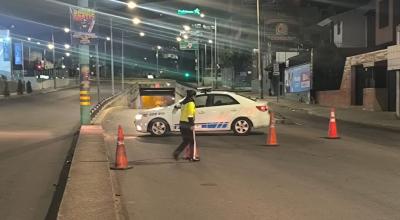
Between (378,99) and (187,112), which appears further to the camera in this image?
(378,99)

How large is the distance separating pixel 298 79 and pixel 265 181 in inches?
1559

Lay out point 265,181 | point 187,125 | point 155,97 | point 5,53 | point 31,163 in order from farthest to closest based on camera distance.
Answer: point 5,53, point 155,97, point 187,125, point 31,163, point 265,181

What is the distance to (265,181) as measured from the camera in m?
10.4

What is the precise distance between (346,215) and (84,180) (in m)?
4.29

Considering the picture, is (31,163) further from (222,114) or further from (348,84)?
(348,84)

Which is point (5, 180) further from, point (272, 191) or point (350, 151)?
point (350, 151)

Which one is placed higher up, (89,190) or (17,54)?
(17,54)

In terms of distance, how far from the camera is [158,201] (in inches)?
340

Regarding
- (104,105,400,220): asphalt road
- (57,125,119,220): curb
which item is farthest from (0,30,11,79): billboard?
(57,125,119,220): curb

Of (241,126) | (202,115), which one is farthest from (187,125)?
(241,126)

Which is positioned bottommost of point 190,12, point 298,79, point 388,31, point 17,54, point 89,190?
point 89,190

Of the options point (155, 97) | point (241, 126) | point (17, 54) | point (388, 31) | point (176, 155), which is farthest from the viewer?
point (17, 54)

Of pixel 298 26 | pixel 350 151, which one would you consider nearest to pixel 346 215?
pixel 350 151

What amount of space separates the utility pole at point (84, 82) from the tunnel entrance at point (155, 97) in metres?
15.7
